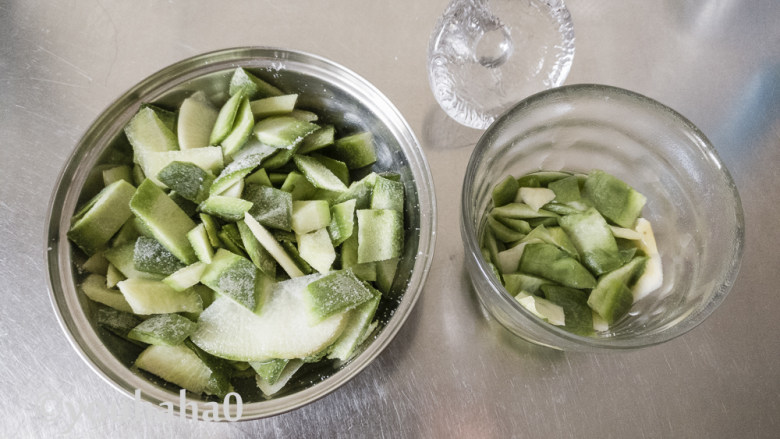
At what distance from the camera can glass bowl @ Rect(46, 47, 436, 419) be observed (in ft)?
2.77

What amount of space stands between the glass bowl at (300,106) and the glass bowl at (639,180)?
0.37ft

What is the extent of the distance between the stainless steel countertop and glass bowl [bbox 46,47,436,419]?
175 millimetres

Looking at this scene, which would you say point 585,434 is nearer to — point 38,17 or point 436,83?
point 436,83

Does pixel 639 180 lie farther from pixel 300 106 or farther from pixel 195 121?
pixel 195 121

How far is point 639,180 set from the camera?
1045 millimetres

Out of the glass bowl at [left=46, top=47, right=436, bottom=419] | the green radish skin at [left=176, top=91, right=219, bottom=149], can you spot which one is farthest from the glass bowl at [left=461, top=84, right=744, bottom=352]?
the green radish skin at [left=176, top=91, right=219, bottom=149]

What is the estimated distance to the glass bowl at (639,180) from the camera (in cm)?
87

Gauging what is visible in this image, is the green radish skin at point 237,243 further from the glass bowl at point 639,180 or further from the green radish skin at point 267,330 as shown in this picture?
the glass bowl at point 639,180

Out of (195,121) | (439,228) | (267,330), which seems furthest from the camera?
(439,228)

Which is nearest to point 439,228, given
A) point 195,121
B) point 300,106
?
point 300,106

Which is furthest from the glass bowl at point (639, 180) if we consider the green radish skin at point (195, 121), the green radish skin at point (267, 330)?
the green radish skin at point (195, 121)

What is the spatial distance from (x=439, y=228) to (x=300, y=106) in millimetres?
361

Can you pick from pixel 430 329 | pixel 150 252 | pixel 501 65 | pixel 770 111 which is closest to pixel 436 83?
pixel 501 65

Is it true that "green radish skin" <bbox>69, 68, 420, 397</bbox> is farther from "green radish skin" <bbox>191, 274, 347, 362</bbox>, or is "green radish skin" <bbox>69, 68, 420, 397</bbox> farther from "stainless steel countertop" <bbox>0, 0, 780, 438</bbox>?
"stainless steel countertop" <bbox>0, 0, 780, 438</bbox>
